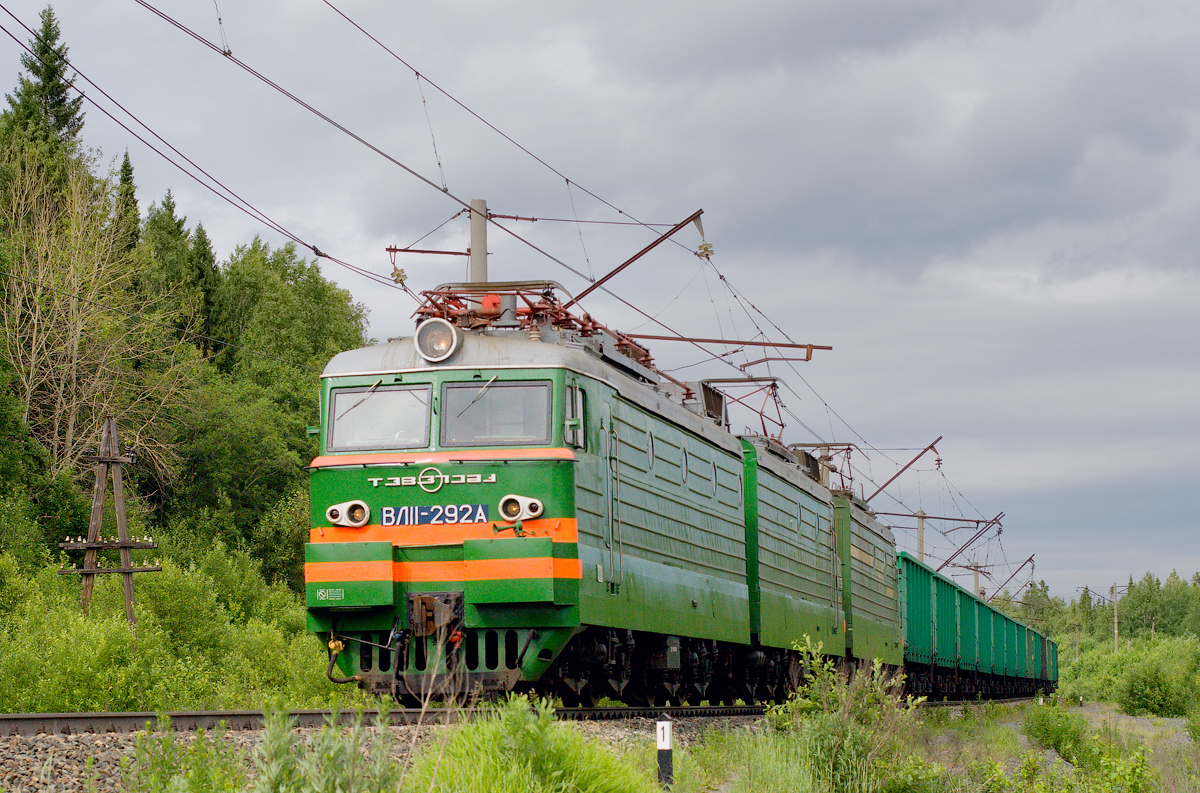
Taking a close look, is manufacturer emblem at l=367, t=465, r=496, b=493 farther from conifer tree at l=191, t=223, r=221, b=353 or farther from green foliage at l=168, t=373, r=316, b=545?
conifer tree at l=191, t=223, r=221, b=353

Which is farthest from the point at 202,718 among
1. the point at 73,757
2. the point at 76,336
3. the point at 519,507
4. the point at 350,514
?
the point at 76,336

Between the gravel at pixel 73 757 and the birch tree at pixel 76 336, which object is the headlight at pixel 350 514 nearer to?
the gravel at pixel 73 757

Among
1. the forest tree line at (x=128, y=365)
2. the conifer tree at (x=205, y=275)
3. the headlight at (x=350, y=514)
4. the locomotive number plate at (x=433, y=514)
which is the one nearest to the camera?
the locomotive number plate at (x=433, y=514)

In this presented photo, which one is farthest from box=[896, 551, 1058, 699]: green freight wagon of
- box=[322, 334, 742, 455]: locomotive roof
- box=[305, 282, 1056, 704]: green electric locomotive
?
box=[322, 334, 742, 455]: locomotive roof

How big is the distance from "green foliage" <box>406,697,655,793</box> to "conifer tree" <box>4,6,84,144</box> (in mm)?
47525

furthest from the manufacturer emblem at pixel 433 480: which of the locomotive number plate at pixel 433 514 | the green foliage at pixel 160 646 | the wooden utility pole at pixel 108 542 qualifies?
the wooden utility pole at pixel 108 542

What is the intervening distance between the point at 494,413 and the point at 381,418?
1.14 metres

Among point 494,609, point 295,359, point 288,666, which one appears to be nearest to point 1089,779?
point 494,609

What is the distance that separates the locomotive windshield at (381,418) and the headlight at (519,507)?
1045 millimetres

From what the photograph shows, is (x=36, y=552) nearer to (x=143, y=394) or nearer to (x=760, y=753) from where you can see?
(x=143, y=394)

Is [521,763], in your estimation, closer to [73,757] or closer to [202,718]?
[73,757]

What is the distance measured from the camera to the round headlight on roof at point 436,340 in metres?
12.5

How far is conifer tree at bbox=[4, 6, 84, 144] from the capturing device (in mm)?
50281

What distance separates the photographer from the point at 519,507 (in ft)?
38.6
